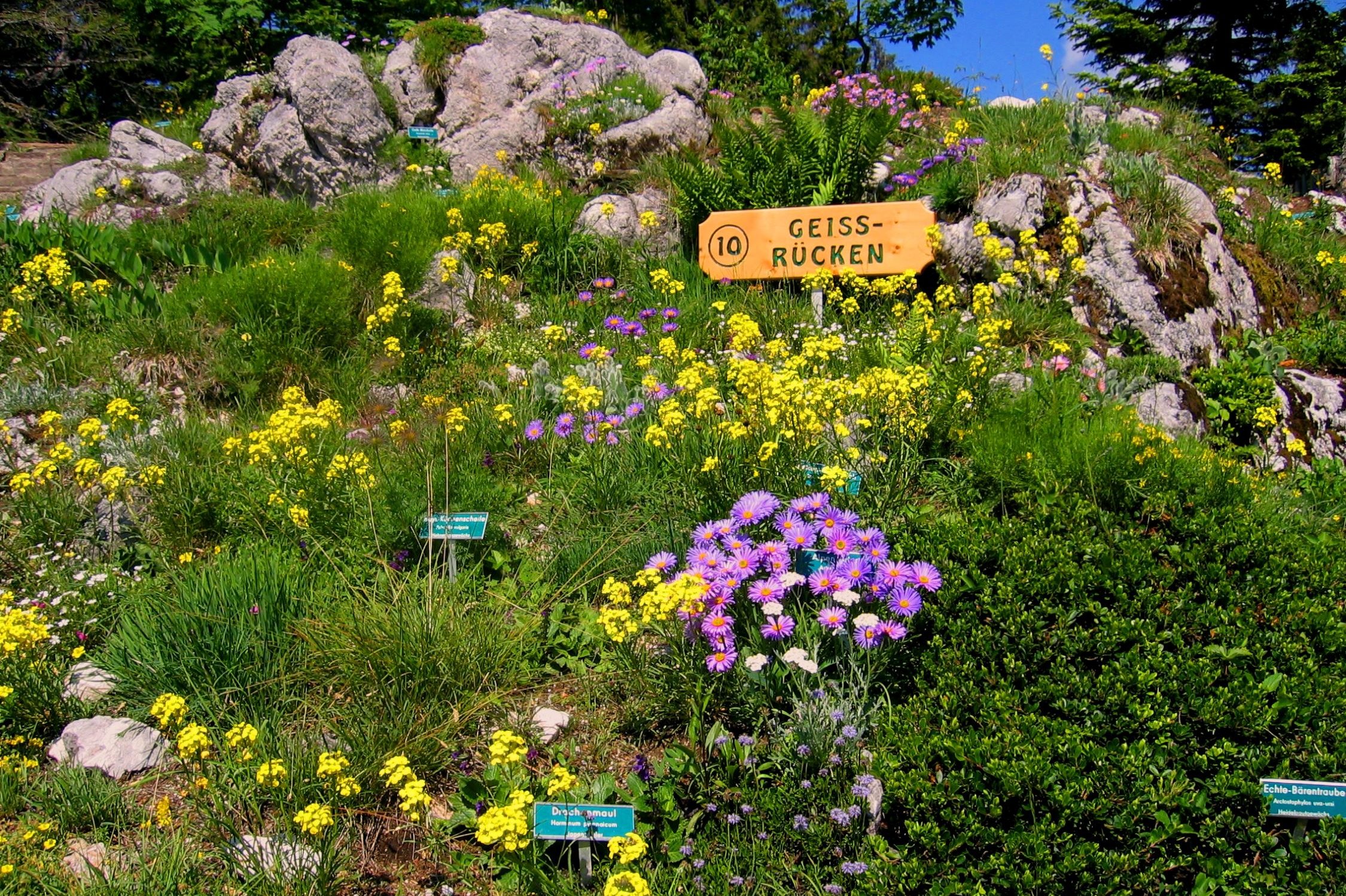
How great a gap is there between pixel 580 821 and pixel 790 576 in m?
1.08

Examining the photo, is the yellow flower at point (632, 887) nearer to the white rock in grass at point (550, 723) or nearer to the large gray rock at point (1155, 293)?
the white rock in grass at point (550, 723)

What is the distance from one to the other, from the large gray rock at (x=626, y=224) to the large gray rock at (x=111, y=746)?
16.4ft

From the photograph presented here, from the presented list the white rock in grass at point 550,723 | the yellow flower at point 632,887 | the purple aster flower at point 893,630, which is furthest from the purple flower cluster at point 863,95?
the yellow flower at point 632,887

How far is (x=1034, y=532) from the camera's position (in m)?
3.27

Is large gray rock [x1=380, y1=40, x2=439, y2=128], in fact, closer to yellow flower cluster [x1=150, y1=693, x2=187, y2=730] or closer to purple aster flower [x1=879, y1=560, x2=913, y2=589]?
yellow flower cluster [x1=150, y1=693, x2=187, y2=730]


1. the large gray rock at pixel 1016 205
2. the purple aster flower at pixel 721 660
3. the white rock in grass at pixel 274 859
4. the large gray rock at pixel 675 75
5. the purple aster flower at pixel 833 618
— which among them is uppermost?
the large gray rock at pixel 675 75

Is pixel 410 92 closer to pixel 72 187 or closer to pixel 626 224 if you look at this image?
pixel 72 187

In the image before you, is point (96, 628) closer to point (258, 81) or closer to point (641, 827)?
point (641, 827)

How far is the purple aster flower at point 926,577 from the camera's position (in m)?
3.05

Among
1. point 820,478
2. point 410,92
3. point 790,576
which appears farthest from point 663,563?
point 410,92

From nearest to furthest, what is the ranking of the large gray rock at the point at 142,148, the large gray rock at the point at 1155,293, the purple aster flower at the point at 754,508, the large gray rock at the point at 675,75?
the purple aster flower at the point at 754,508 < the large gray rock at the point at 1155,293 < the large gray rock at the point at 142,148 < the large gray rock at the point at 675,75

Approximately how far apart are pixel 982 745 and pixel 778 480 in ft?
4.57

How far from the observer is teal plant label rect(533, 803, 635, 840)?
246cm

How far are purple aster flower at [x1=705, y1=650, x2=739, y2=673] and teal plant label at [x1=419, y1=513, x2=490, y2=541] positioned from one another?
3.75 ft
